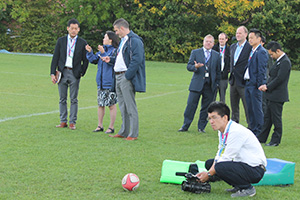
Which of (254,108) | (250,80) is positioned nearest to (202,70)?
(250,80)

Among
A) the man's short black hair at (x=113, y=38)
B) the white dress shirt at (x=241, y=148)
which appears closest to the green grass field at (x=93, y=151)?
the white dress shirt at (x=241, y=148)

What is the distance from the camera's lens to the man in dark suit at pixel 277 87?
28.0 feet

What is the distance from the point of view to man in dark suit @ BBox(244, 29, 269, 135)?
29.8 feet

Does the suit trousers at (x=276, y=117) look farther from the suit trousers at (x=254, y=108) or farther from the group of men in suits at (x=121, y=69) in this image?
the group of men in suits at (x=121, y=69)

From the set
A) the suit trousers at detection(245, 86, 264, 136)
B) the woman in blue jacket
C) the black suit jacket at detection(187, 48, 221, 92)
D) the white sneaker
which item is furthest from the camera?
the black suit jacket at detection(187, 48, 221, 92)

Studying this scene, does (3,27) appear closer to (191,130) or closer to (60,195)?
(191,130)

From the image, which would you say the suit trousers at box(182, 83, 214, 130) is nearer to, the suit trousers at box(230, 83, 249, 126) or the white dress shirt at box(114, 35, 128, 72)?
the suit trousers at box(230, 83, 249, 126)

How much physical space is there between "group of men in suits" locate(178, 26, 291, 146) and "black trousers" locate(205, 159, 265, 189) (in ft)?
11.1

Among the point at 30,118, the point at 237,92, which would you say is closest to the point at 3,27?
the point at 30,118

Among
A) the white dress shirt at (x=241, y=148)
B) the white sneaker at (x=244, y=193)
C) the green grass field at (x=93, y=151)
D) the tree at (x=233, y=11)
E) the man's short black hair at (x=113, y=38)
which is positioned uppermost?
the tree at (x=233, y=11)

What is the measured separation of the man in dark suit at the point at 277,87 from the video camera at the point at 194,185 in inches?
135

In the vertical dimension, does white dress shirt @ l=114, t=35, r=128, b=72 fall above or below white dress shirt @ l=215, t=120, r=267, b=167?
above

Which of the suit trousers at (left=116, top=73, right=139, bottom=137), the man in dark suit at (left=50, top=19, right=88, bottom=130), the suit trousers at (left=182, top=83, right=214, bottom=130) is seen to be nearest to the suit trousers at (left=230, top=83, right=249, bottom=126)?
the suit trousers at (left=182, top=83, right=214, bottom=130)

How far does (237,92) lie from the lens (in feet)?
32.4
